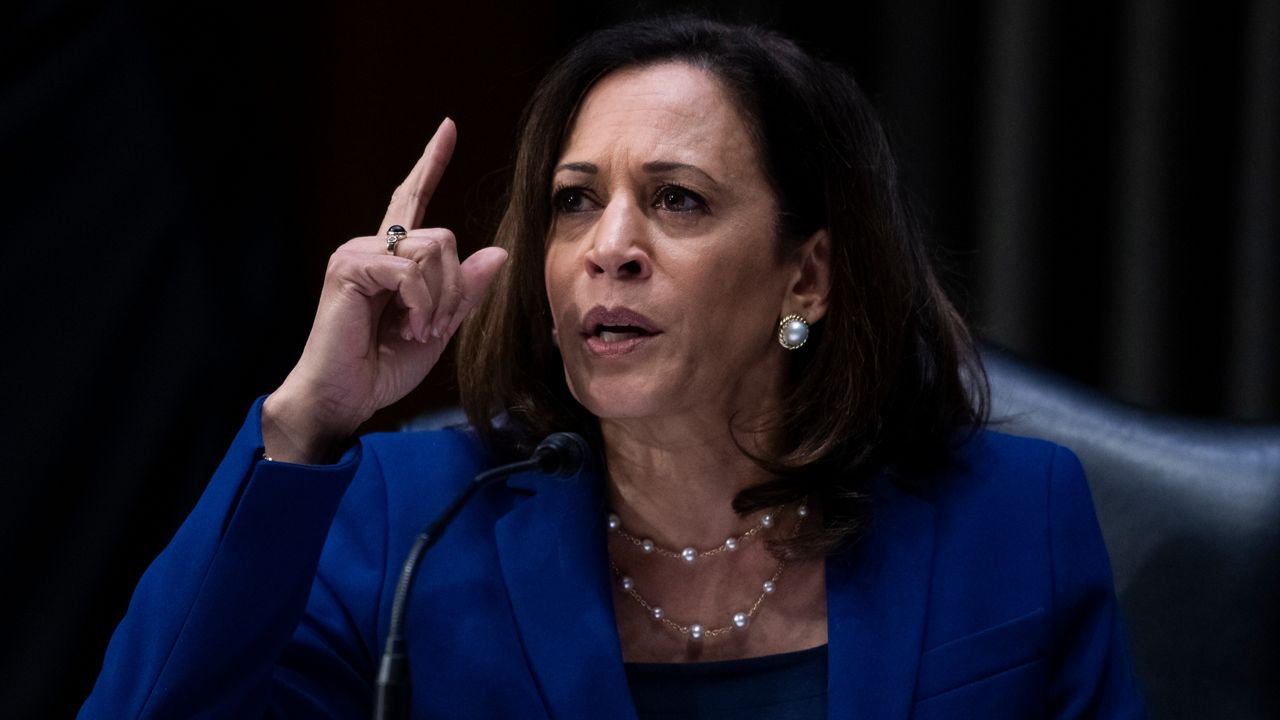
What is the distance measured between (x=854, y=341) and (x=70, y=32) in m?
1.13

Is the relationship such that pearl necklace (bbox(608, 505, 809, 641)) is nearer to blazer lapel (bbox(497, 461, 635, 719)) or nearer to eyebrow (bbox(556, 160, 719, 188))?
blazer lapel (bbox(497, 461, 635, 719))

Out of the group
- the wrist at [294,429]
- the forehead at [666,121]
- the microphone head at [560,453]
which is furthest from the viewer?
the forehead at [666,121]

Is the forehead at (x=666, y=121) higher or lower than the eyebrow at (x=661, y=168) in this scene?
higher

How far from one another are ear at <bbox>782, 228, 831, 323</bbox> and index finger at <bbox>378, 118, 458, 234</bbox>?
0.42 metres

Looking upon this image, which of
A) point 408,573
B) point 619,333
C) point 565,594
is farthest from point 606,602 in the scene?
point 408,573

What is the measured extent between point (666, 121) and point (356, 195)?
1068 millimetres

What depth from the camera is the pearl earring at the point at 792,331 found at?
1.62m

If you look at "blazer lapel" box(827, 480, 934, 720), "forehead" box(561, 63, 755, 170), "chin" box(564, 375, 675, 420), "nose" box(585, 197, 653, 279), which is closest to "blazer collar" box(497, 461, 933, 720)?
"blazer lapel" box(827, 480, 934, 720)

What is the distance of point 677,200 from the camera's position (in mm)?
1541

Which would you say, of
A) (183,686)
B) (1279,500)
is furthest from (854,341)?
(183,686)

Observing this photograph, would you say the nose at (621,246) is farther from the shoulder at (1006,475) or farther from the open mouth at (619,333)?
the shoulder at (1006,475)

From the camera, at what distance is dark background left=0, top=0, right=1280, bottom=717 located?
6.40ft

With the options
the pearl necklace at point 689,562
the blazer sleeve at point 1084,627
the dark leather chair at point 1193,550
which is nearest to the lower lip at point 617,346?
the pearl necklace at point 689,562

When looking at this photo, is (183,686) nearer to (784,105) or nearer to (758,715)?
(758,715)
